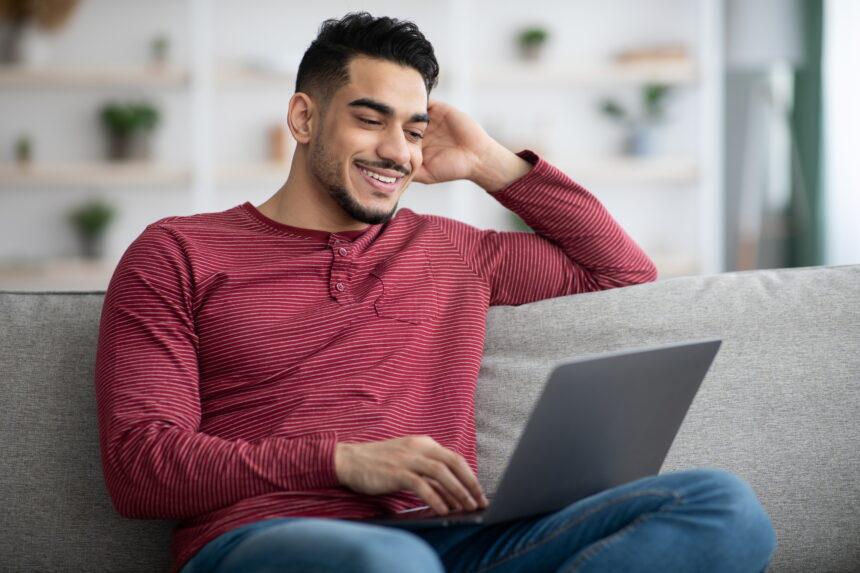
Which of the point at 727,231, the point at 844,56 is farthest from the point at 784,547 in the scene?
the point at 727,231

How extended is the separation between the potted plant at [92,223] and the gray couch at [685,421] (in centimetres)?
314

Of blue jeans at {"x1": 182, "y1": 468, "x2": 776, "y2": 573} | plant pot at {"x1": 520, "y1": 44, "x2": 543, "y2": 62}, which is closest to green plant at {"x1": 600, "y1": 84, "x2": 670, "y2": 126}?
plant pot at {"x1": 520, "y1": 44, "x2": 543, "y2": 62}

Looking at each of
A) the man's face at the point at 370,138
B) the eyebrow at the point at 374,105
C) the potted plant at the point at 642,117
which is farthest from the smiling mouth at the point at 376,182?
the potted plant at the point at 642,117

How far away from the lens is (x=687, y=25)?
208 inches

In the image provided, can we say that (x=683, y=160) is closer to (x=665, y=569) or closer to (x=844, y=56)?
(x=844, y=56)

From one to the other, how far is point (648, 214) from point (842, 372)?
143 inches

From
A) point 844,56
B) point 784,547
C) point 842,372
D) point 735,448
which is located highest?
point 844,56

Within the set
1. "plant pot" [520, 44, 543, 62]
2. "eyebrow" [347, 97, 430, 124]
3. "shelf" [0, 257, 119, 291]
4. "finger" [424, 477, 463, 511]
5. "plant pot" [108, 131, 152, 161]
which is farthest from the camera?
"plant pot" [520, 44, 543, 62]

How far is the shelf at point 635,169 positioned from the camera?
4930 mm

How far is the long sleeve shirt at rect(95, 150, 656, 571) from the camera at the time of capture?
1.36 meters

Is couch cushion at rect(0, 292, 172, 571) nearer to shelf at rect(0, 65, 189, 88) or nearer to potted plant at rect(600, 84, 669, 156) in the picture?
shelf at rect(0, 65, 189, 88)

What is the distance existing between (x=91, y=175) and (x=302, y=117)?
321cm

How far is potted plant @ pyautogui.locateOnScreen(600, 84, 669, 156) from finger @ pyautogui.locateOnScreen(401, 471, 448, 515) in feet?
13.0

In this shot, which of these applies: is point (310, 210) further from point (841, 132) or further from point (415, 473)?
point (841, 132)
